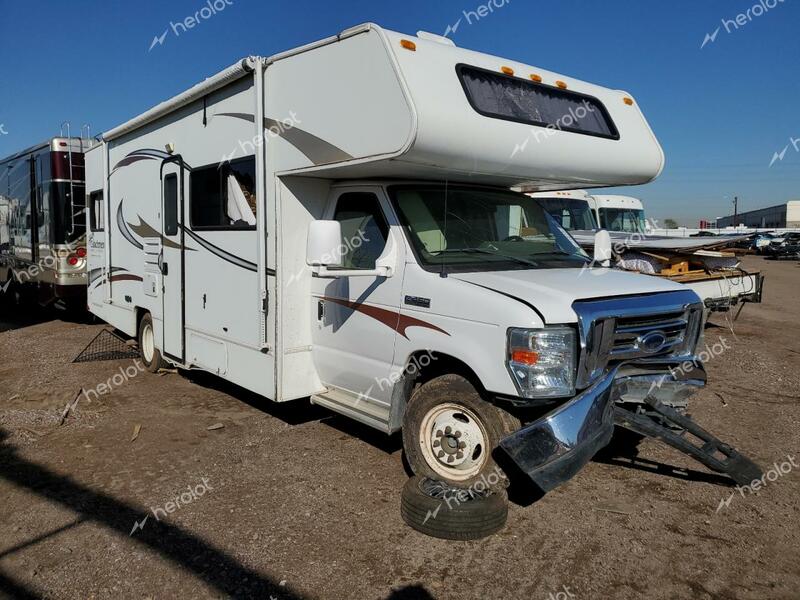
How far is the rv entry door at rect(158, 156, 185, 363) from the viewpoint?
6.83m

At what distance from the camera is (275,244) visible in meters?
5.32

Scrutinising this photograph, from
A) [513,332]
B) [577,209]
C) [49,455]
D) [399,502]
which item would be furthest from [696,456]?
[577,209]

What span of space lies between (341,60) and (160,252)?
3761 mm

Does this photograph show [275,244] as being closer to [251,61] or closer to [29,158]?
[251,61]

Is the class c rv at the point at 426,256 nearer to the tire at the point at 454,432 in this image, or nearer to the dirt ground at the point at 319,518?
the tire at the point at 454,432

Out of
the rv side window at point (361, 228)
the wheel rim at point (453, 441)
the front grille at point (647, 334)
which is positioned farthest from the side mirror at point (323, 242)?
the front grille at point (647, 334)

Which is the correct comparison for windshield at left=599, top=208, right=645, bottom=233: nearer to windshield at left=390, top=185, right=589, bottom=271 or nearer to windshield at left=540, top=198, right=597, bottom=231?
windshield at left=540, top=198, right=597, bottom=231

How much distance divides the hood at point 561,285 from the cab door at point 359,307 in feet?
2.26

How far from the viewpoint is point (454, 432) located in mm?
4379

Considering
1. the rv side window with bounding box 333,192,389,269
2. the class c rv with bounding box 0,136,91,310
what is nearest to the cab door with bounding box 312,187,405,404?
the rv side window with bounding box 333,192,389,269

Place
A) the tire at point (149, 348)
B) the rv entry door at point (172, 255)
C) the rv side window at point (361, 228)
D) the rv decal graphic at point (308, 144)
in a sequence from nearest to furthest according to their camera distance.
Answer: the rv decal graphic at point (308, 144) → the rv side window at point (361, 228) → the rv entry door at point (172, 255) → the tire at point (149, 348)

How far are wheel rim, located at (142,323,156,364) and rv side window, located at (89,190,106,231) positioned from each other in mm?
1908

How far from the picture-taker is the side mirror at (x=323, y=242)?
4559mm

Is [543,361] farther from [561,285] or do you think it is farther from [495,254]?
[495,254]
